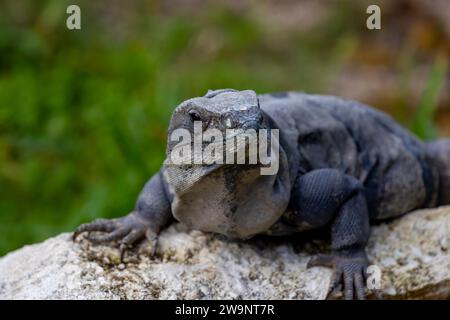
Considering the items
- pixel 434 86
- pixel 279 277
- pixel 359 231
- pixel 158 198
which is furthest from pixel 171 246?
pixel 434 86

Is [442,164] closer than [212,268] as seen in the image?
No

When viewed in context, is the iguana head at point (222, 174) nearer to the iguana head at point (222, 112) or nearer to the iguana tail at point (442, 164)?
the iguana head at point (222, 112)

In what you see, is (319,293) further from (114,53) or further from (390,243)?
(114,53)

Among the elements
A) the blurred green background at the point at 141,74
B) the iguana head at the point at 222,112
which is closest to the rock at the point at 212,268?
the iguana head at the point at 222,112

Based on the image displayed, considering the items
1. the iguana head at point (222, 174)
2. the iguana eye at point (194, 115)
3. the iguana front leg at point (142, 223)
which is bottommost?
the iguana front leg at point (142, 223)

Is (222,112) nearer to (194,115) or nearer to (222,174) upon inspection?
(194,115)

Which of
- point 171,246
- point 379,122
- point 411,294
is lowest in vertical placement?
point 411,294

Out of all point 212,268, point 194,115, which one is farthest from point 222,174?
point 212,268
